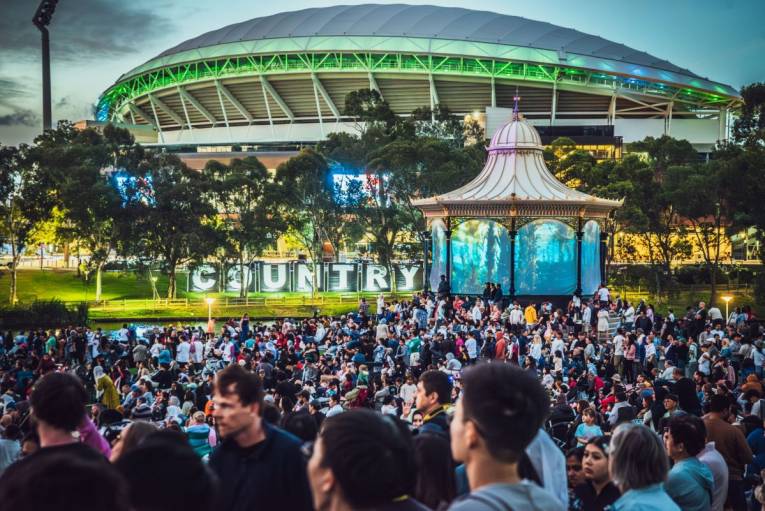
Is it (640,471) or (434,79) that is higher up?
(434,79)

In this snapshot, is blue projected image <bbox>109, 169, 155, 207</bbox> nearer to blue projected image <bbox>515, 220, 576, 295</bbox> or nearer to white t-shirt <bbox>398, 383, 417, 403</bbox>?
blue projected image <bbox>515, 220, 576, 295</bbox>

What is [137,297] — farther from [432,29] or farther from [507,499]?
[507,499]

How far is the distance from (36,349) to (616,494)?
20785 millimetres

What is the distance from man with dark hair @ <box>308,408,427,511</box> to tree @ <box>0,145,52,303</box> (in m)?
40.7

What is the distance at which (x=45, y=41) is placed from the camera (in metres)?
74.6

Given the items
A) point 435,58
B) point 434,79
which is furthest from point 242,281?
point 435,58

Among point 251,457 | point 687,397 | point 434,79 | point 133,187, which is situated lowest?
point 687,397

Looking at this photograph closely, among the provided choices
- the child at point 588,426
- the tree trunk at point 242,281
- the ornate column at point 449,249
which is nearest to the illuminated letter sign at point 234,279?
the tree trunk at point 242,281

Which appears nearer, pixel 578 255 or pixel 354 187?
pixel 578 255

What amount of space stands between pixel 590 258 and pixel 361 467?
2907 cm

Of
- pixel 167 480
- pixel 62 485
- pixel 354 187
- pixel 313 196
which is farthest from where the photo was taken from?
pixel 313 196

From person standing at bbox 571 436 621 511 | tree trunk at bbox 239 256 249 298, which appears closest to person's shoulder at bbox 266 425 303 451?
person standing at bbox 571 436 621 511

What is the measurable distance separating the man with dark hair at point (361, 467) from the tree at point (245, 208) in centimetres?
4086

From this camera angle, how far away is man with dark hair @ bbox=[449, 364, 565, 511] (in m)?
3.23
